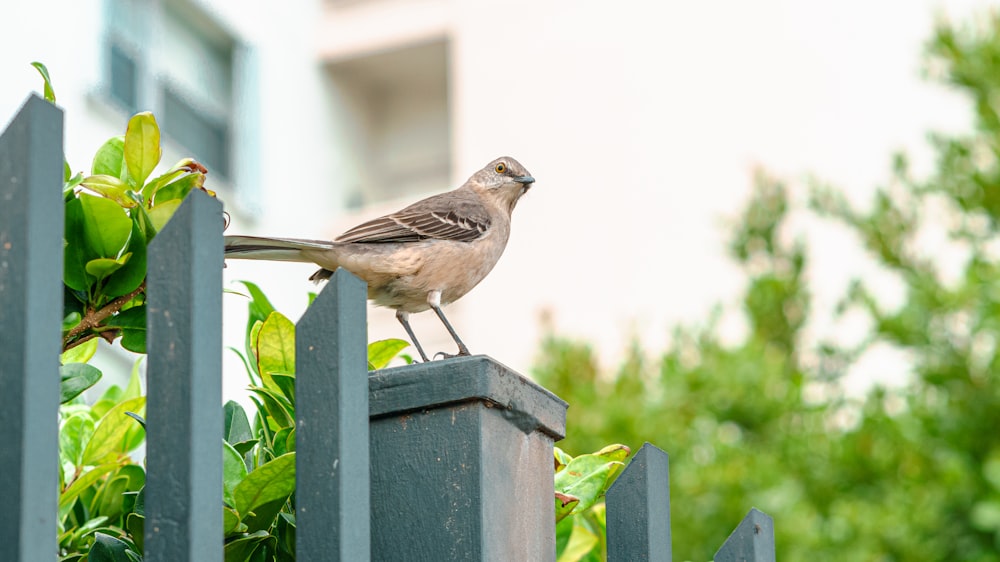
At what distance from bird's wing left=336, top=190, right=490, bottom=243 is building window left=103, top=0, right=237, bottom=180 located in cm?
756

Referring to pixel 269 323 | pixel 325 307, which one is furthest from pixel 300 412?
pixel 269 323

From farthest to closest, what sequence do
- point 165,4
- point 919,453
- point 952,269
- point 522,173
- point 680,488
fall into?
point 165,4
point 952,269
point 919,453
point 680,488
point 522,173

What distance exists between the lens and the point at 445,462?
1.62 metres

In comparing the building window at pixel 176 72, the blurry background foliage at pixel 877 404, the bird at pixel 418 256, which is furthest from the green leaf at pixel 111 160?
the building window at pixel 176 72

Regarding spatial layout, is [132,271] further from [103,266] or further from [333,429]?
[333,429]

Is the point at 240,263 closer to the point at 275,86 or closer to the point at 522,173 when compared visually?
the point at 275,86

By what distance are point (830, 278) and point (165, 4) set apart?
6550mm

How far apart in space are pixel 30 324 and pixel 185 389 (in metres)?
0.16

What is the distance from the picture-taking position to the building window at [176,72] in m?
11.2

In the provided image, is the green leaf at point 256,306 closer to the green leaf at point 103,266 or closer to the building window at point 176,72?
the green leaf at point 103,266

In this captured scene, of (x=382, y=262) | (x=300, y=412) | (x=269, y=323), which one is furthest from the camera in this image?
(x=382, y=262)

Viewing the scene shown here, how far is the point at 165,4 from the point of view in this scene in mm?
12039

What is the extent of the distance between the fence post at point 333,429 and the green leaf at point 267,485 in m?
0.18

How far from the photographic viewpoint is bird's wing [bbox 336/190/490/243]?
3533mm
